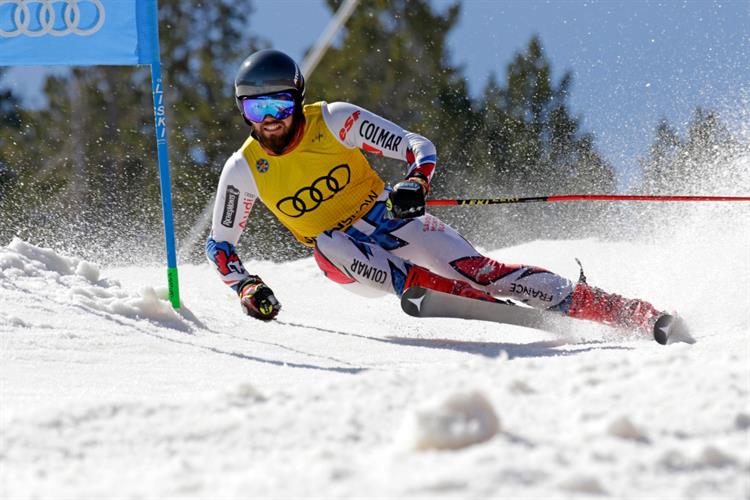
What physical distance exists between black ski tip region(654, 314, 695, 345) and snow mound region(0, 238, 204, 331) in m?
2.25

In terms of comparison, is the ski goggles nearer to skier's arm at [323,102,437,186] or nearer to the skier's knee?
skier's arm at [323,102,437,186]

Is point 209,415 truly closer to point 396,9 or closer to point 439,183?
point 439,183

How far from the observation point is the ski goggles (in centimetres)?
465

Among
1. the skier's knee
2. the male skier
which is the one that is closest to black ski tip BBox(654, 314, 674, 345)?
the male skier

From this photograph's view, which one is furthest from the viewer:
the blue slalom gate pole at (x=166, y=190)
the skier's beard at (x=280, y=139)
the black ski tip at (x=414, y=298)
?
the blue slalom gate pole at (x=166, y=190)

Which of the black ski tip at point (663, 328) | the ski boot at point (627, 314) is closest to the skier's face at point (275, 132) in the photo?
the ski boot at point (627, 314)

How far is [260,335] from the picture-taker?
16.2 ft

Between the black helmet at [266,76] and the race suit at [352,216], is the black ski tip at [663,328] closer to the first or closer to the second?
the race suit at [352,216]

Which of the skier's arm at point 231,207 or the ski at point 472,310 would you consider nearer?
the ski at point 472,310

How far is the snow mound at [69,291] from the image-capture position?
465 cm

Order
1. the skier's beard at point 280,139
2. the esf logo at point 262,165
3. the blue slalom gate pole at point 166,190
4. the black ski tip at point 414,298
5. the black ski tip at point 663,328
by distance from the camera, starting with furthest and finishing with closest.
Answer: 1. the blue slalom gate pole at point 166,190
2. the esf logo at point 262,165
3. the skier's beard at point 280,139
4. the black ski tip at point 414,298
5. the black ski tip at point 663,328

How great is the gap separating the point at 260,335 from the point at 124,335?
2.99 feet

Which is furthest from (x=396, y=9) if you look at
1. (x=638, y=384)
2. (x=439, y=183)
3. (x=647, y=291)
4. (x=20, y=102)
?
(x=638, y=384)

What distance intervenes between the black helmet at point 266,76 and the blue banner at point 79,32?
1.00 metres
